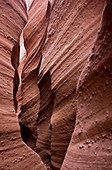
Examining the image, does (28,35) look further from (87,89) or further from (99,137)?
(99,137)

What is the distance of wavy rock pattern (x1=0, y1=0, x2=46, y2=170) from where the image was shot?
1.61 meters

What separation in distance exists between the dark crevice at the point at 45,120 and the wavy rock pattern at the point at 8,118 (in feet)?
0.82

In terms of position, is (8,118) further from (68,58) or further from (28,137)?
(28,137)

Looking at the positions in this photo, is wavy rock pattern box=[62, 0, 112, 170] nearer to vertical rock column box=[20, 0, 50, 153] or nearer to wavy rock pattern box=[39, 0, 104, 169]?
wavy rock pattern box=[39, 0, 104, 169]

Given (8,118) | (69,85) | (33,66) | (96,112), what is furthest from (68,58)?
(33,66)

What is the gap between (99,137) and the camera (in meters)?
1.09

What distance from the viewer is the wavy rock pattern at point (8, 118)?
63.3 inches

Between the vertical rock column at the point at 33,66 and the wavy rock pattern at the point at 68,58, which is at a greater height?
the wavy rock pattern at the point at 68,58

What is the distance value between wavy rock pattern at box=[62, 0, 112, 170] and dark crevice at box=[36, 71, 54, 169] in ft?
2.29

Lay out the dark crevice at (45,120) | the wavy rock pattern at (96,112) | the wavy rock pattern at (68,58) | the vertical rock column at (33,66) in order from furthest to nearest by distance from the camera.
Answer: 1. the vertical rock column at (33,66)
2. the dark crevice at (45,120)
3. the wavy rock pattern at (68,58)
4. the wavy rock pattern at (96,112)

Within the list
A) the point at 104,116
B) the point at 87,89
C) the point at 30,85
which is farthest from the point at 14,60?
the point at 104,116

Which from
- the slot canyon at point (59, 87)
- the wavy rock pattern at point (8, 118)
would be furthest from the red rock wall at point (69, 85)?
the wavy rock pattern at point (8, 118)

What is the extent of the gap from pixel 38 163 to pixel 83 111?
615 millimetres

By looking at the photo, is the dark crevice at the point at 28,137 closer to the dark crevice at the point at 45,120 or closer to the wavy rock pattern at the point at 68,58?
the dark crevice at the point at 45,120
